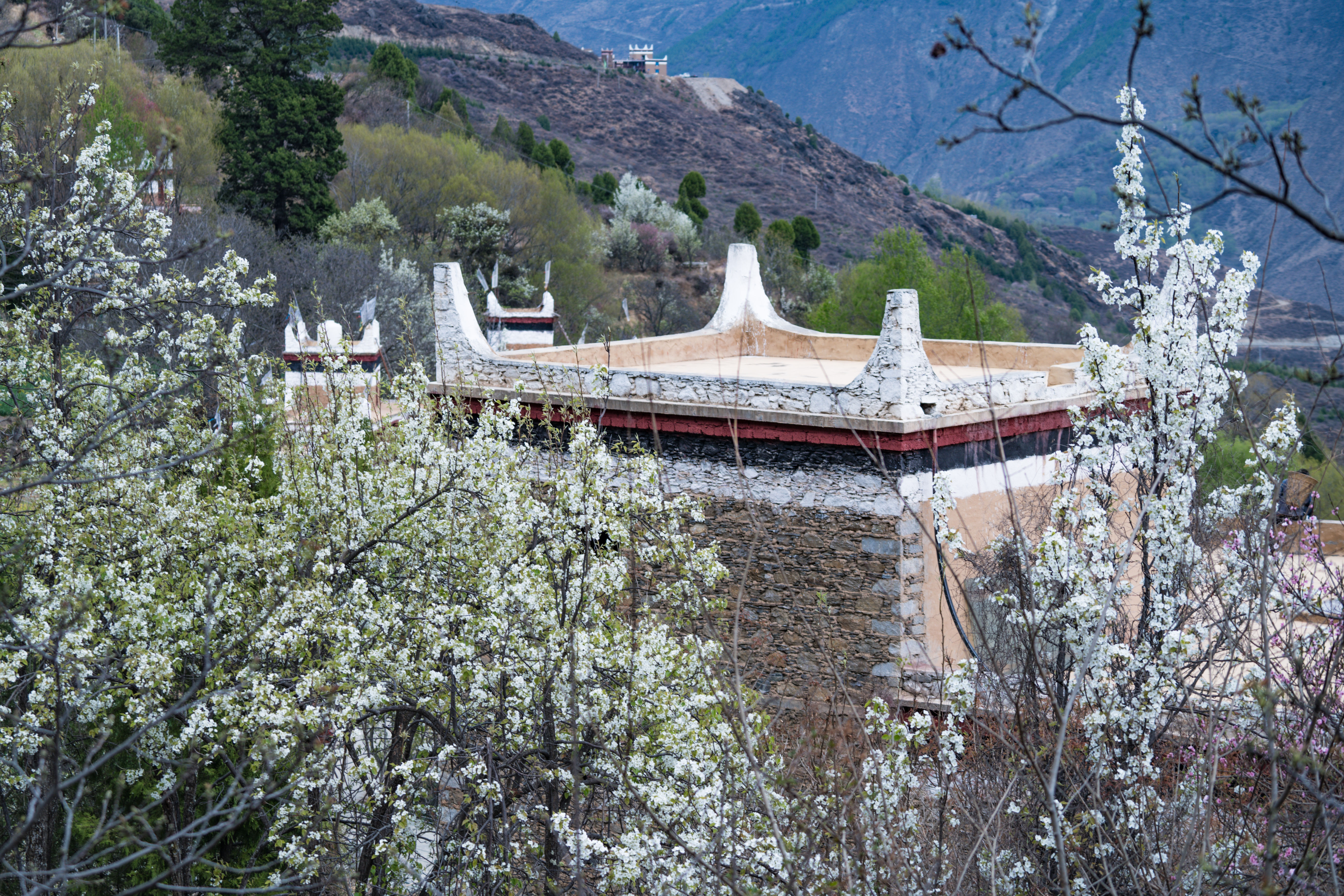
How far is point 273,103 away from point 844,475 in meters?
30.7

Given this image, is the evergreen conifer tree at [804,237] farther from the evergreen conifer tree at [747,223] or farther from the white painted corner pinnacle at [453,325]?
the white painted corner pinnacle at [453,325]

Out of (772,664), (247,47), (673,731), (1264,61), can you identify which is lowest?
(772,664)

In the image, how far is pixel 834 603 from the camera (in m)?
10.4

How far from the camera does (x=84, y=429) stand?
23.8ft

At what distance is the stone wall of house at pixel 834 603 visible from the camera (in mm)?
10180

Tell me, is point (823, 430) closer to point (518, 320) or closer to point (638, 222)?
point (518, 320)

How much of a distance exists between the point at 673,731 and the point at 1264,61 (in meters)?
179

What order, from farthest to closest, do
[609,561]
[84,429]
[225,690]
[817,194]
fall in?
[817,194] → [84,429] → [609,561] → [225,690]

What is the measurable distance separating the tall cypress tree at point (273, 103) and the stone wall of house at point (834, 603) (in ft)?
92.7

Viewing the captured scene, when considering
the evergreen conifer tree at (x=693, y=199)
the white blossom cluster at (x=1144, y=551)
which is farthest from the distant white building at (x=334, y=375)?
the evergreen conifer tree at (x=693, y=199)

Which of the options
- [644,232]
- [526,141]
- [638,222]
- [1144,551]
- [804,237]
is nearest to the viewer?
[1144,551]

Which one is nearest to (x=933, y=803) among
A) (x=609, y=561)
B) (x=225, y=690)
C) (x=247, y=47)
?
(x=609, y=561)

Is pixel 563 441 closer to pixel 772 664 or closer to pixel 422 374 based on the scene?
pixel 772 664

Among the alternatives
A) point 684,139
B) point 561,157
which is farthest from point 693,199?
point 684,139
